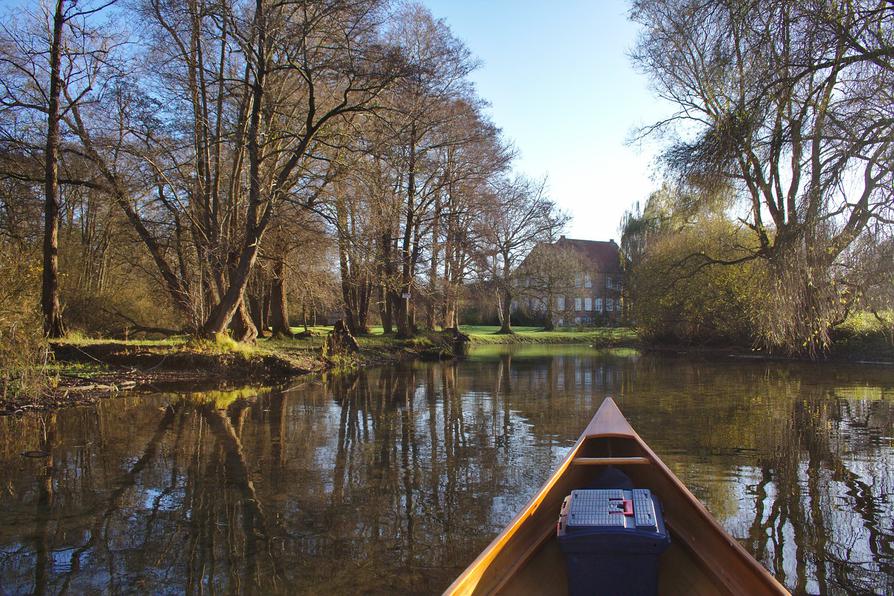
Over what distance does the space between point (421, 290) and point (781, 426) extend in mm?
15612

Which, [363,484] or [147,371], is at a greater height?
[147,371]

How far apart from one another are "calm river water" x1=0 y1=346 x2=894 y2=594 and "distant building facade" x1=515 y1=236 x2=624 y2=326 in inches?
940

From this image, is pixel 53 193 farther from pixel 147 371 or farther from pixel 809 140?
pixel 809 140

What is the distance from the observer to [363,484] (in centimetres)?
580

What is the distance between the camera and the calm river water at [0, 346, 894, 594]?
3859mm

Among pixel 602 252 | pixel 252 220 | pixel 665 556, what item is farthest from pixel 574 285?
pixel 665 556

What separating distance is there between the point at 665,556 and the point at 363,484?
3.09 m

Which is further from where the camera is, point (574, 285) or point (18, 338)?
point (574, 285)

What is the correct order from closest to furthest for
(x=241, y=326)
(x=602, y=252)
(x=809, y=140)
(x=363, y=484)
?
(x=363, y=484) → (x=809, y=140) → (x=241, y=326) → (x=602, y=252)

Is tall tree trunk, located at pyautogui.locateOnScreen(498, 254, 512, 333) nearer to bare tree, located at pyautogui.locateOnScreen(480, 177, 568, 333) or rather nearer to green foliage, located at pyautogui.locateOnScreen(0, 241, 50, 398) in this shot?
bare tree, located at pyautogui.locateOnScreen(480, 177, 568, 333)

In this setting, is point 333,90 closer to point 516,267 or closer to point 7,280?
point 7,280

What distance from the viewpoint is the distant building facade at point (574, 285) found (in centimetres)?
3662

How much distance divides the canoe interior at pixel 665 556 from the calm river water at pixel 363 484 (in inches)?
27.2

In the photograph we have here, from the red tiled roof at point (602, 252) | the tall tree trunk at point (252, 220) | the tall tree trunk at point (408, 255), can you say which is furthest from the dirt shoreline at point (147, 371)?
the red tiled roof at point (602, 252)
